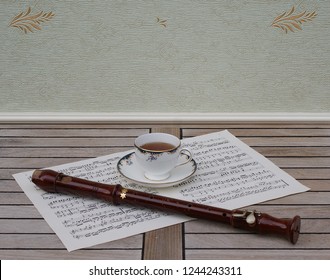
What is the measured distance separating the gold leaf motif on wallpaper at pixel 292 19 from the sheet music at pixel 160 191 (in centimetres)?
26

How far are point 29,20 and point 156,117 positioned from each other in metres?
0.32

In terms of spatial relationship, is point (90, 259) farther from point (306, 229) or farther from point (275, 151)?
point (275, 151)

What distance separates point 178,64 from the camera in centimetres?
111

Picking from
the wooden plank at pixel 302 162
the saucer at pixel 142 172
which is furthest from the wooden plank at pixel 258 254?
the wooden plank at pixel 302 162

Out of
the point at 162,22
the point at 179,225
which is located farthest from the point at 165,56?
the point at 179,225

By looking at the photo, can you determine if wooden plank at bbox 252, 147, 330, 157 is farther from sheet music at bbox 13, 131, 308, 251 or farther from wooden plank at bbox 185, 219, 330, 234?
wooden plank at bbox 185, 219, 330, 234

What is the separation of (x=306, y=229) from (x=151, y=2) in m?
0.55

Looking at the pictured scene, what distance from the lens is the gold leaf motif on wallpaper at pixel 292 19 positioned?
3.52 feet

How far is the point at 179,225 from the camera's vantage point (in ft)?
2.48

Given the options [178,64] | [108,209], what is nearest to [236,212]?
[108,209]

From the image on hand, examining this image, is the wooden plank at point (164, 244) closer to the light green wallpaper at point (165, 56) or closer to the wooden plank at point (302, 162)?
the wooden plank at point (302, 162)

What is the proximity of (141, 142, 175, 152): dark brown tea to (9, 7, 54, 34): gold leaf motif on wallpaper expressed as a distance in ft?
1.28

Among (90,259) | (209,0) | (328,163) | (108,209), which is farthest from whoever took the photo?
(209,0)

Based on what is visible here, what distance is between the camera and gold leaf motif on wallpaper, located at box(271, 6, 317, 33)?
42.2 inches
